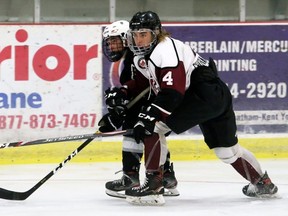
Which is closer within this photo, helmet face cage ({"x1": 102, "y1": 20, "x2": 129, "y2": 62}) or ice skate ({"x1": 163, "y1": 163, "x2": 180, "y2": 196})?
helmet face cage ({"x1": 102, "y1": 20, "x2": 129, "y2": 62})

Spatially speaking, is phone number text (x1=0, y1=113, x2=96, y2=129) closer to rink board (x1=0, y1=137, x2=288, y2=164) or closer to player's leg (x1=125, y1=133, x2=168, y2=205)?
rink board (x1=0, y1=137, x2=288, y2=164)

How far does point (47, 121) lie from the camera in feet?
19.1

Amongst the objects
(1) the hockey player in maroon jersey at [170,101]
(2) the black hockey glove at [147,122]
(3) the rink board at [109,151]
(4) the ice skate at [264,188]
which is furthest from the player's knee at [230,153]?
(3) the rink board at [109,151]

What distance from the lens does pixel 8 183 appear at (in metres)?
4.71

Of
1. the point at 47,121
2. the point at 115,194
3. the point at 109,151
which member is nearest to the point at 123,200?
the point at 115,194

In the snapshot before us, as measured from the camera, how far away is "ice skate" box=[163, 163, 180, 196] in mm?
4145

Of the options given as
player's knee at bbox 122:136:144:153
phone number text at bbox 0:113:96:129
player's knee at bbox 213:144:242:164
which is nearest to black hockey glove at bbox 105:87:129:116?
player's knee at bbox 122:136:144:153

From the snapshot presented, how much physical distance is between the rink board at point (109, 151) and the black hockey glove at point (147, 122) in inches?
80.9

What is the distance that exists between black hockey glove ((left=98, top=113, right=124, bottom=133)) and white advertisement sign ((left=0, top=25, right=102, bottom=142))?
1717mm

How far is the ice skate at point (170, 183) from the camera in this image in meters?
4.14

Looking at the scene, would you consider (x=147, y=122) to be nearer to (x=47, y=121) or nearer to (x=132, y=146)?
(x=132, y=146)

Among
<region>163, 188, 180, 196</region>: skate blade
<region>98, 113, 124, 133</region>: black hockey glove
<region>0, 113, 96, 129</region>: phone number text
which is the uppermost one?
<region>98, 113, 124, 133</region>: black hockey glove

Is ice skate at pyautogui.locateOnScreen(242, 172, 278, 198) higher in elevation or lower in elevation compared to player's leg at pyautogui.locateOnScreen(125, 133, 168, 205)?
lower

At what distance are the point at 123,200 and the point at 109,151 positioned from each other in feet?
5.63
